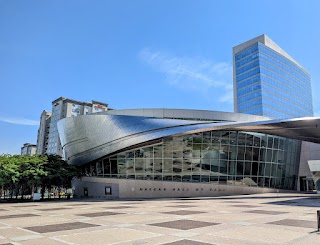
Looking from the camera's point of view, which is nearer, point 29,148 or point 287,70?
point 287,70

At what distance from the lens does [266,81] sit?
122m

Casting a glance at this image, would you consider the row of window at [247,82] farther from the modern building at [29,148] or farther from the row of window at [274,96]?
the modern building at [29,148]

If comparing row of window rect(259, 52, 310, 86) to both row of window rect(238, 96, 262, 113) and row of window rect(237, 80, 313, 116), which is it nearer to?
row of window rect(237, 80, 313, 116)

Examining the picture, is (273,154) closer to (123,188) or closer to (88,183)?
(123,188)

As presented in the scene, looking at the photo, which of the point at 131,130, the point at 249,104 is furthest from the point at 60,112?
the point at 131,130

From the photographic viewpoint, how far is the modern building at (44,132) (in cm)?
14188

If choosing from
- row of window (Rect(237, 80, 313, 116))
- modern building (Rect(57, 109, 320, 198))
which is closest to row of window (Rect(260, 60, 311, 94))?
row of window (Rect(237, 80, 313, 116))

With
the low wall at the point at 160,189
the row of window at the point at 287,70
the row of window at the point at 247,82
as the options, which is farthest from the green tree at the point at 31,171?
the row of window at the point at 287,70

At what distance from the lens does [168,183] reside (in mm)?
40281

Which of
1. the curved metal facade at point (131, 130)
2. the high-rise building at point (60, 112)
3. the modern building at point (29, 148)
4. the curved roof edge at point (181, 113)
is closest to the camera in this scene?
the curved metal facade at point (131, 130)

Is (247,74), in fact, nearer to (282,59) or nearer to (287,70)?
(282,59)

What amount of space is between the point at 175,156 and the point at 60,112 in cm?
10413

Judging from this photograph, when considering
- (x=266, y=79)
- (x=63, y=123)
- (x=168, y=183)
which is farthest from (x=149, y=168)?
(x=266, y=79)

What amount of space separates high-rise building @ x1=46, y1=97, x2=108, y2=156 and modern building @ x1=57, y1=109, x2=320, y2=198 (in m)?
91.5
